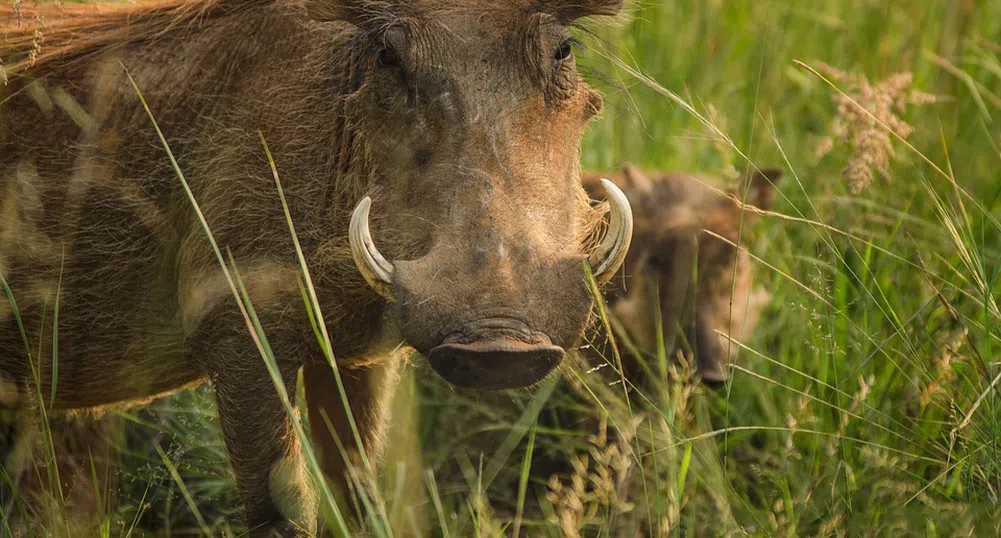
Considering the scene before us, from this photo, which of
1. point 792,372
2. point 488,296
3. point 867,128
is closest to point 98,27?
point 488,296

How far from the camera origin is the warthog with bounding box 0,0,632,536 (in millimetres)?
2096

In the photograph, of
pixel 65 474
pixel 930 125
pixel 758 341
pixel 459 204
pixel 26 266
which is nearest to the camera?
pixel 459 204

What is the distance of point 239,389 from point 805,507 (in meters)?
1.11

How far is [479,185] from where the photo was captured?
2.15 metres

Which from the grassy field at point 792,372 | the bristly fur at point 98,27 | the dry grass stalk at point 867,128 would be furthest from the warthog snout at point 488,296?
the bristly fur at point 98,27

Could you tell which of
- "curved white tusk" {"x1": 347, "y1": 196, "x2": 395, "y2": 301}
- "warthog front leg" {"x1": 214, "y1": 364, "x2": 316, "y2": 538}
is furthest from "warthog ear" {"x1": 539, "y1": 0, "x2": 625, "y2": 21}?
"warthog front leg" {"x1": 214, "y1": 364, "x2": 316, "y2": 538}

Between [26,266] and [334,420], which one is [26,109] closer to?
[26,266]

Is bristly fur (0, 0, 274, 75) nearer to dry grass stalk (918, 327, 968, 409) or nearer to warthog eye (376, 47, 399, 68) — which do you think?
warthog eye (376, 47, 399, 68)

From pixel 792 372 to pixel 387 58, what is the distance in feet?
4.67

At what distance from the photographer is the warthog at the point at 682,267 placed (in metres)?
3.60

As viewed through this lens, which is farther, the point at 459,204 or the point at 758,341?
the point at 758,341

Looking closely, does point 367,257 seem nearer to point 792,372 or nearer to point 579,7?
point 579,7

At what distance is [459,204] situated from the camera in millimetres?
2143

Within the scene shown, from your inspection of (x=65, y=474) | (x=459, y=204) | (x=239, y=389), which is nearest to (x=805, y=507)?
(x=459, y=204)
